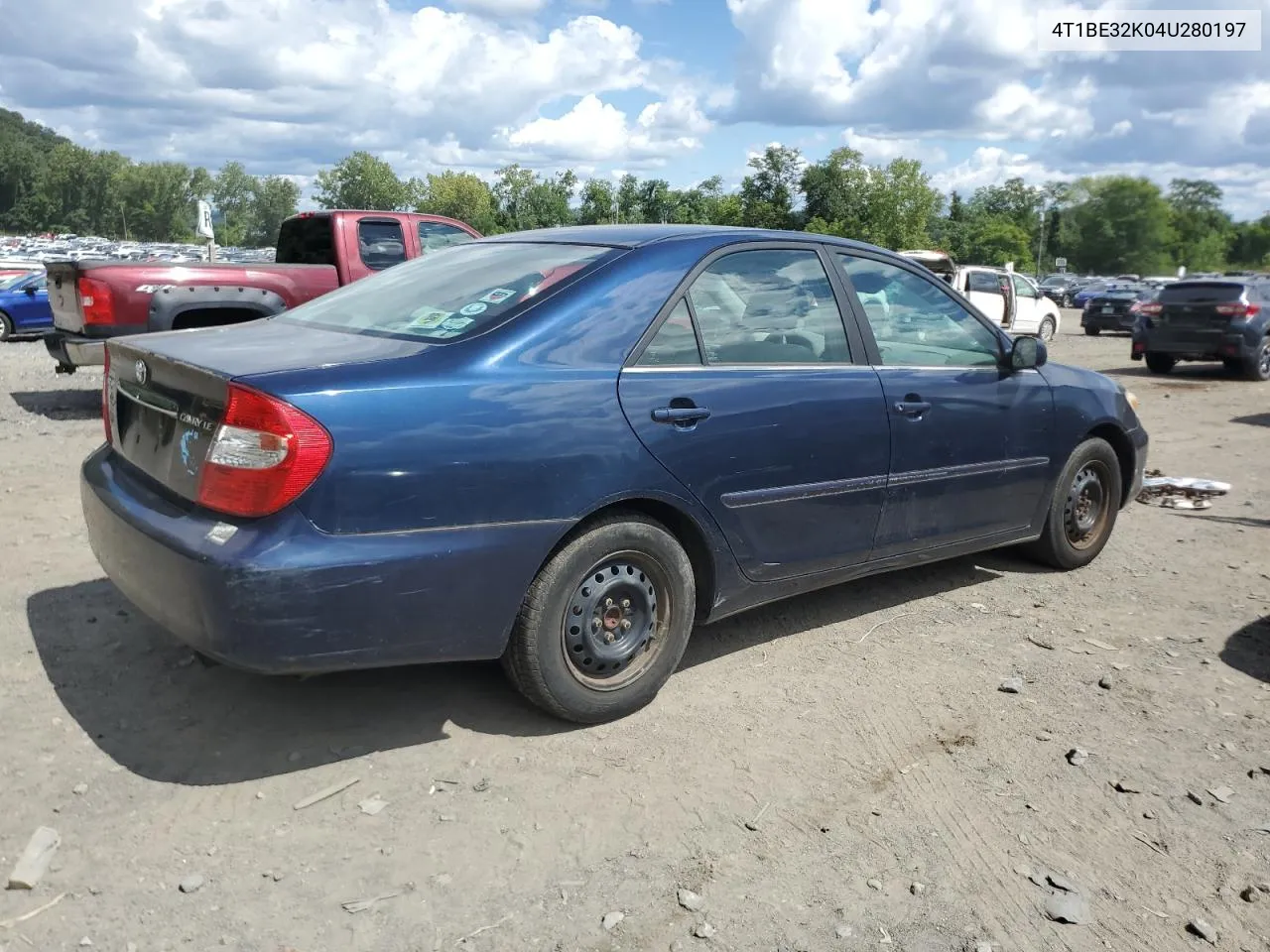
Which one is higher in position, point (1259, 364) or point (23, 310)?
point (1259, 364)

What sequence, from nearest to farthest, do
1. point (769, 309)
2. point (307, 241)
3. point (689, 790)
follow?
point (689, 790), point (769, 309), point (307, 241)

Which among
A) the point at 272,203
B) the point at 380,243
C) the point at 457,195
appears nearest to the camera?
the point at 380,243

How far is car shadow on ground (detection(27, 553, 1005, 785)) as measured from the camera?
3461mm

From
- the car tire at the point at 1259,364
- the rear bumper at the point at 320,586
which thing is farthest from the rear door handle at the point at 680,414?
the car tire at the point at 1259,364

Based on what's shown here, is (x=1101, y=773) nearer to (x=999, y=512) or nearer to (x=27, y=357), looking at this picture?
(x=999, y=512)

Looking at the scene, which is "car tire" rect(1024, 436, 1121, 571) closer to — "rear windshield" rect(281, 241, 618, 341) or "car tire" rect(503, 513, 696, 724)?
"car tire" rect(503, 513, 696, 724)

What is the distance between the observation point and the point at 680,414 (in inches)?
146

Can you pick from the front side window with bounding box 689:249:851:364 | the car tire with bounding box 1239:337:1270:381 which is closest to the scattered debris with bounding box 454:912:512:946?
the front side window with bounding box 689:249:851:364

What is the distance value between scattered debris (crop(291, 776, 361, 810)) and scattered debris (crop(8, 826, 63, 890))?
2.07 ft

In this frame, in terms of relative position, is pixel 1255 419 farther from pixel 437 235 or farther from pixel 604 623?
pixel 604 623

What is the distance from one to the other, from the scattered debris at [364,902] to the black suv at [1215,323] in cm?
1669

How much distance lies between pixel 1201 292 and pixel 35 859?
17.5m

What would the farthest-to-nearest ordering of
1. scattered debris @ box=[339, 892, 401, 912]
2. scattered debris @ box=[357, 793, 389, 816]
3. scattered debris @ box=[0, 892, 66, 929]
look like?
scattered debris @ box=[357, 793, 389, 816]
scattered debris @ box=[339, 892, 401, 912]
scattered debris @ box=[0, 892, 66, 929]

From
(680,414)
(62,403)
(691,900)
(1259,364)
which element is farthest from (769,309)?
(1259,364)
